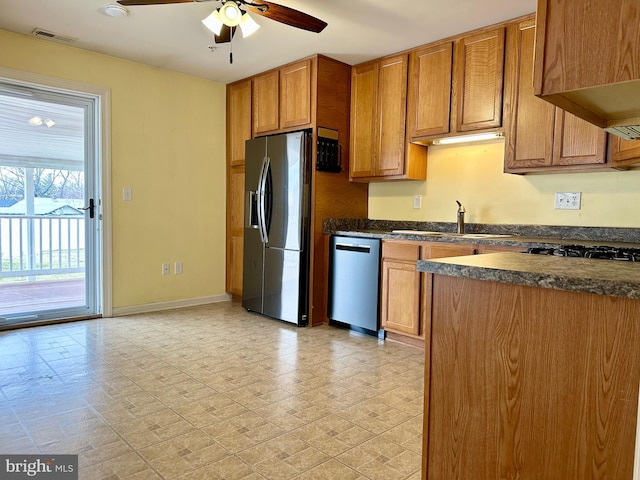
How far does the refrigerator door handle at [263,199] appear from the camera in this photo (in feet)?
13.4

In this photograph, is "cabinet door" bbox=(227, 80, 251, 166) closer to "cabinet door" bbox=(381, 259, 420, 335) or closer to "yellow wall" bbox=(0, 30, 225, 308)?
"yellow wall" bbox=(0, 30, 225, 308)

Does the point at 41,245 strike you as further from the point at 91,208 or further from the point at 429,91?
the point at 429,91

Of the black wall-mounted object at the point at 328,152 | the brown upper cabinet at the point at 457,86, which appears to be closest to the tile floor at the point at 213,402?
the black wall-mounted object at the point at 328,152

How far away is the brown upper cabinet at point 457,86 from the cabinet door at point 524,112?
7cm

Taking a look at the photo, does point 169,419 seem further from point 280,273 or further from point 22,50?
point 22,50

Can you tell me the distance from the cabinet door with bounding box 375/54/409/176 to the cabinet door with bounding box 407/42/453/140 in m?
0.07

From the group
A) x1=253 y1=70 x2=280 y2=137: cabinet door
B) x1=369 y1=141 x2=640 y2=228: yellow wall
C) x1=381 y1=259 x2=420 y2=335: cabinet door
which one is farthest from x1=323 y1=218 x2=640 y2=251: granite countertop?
x1=253 y1=70 x2=280 y2=137: cabinet door

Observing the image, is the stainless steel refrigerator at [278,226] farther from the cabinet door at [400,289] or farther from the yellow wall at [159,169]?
the cabinet door at [400,289]

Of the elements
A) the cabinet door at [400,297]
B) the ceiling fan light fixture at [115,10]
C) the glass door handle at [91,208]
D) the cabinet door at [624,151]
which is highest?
the ceiling fan light fixture at [115,10]

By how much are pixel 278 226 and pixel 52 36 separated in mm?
2365

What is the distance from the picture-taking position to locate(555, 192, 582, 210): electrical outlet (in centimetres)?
304

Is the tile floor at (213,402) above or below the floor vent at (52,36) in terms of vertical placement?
below

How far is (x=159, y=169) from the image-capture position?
173 inches

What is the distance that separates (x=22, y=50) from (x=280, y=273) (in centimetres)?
277
